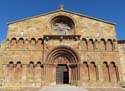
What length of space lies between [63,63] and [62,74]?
1262mm

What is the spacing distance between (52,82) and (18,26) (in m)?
7.89

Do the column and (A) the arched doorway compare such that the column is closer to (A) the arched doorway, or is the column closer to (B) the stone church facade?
(B) the stone church facade

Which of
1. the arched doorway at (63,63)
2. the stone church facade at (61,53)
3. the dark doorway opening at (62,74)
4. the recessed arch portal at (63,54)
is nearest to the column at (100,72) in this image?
the stone church facade at (61,53)

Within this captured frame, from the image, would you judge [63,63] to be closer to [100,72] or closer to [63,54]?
[63,54]

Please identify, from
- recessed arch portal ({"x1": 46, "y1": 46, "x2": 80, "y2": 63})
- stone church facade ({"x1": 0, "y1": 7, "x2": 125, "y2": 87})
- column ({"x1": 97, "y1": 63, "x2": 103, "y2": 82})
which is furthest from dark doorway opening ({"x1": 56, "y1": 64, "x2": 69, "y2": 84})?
column ({"x1": 97, "y1": 63, "x2": 103, "y2": 82})

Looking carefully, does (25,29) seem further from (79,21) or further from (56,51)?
(79,21)

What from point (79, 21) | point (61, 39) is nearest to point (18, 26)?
point (61, 39)

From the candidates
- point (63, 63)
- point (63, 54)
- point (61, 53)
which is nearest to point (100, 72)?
point (63, 63)

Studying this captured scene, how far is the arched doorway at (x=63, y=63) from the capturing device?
1742 centimetres

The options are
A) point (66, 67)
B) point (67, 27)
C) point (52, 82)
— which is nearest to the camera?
point (52, 82)

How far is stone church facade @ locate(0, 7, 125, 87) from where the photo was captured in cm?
1702

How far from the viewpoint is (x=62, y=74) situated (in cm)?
1784

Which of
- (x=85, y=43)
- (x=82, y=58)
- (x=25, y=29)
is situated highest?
(x=25, y=29)

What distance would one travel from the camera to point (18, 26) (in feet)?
61.9
